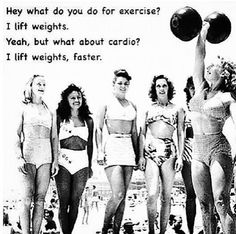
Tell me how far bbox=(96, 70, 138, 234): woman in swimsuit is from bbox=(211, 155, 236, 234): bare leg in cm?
35

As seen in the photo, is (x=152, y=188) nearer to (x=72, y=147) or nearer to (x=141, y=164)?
(x=141, y=164)

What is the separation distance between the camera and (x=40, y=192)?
8.63ft

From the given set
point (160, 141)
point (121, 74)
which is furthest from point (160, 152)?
point (121, 74)

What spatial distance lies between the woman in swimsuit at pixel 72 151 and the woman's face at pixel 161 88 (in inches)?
12.3

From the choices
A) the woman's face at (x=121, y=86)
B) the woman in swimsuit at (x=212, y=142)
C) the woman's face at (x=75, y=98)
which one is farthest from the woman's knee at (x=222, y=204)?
the woman's face at (x=75, y=98)

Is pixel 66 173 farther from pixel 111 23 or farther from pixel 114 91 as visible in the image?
pixel 111 23

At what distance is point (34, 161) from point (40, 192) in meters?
0.13

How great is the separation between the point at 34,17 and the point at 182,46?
65cm

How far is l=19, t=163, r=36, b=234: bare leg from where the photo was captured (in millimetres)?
2625

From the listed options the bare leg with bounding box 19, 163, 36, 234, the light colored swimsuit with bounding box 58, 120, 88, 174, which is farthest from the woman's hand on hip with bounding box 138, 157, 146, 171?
the bare leg with bounding box 19, 163, 36, 234

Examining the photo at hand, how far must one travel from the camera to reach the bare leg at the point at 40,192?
263cm

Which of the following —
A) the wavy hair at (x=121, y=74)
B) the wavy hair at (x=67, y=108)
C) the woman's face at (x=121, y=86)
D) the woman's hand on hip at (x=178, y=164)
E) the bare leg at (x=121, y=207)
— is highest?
the wavy hair at (x=121, y=74)

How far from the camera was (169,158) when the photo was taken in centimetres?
266

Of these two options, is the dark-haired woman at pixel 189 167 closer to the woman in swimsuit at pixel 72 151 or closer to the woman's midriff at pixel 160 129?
the woman's midriff at pixel 160 129
